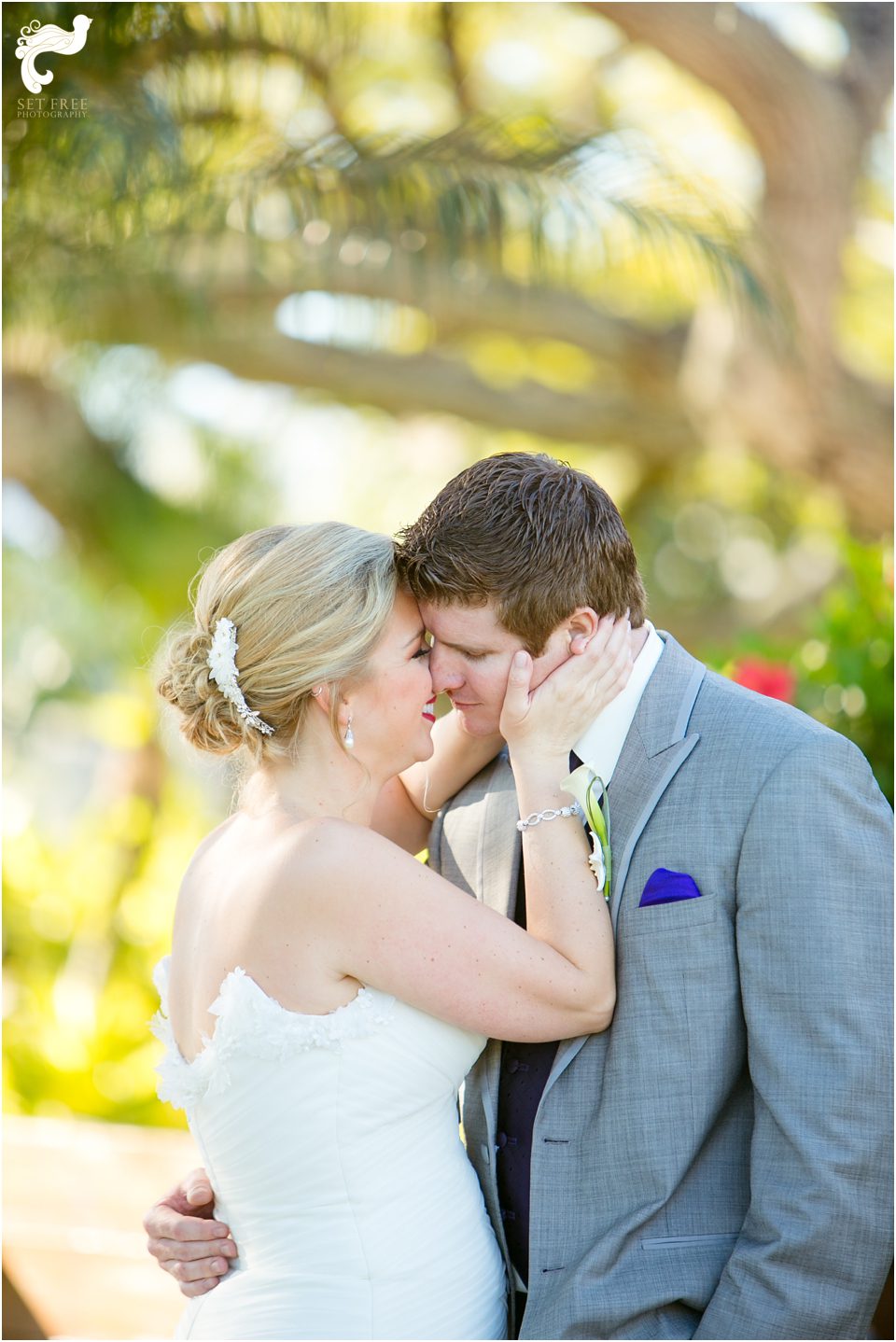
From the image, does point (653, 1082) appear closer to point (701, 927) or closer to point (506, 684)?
point (701, 927)

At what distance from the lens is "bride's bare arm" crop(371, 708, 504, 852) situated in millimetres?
2812

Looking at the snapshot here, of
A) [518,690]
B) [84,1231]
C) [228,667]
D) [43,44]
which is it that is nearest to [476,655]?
[518,690]

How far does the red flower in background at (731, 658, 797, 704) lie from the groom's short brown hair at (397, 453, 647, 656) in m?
1.55

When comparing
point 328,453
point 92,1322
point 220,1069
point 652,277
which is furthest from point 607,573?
point 328,453

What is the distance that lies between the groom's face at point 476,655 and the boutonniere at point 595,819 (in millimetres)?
227

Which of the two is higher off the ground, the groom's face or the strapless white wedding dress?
the groom's face

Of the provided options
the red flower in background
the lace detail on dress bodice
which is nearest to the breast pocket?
the lace detail on dress bodice

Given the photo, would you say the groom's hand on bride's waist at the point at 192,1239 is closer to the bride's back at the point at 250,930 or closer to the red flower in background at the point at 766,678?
the bride's back at the point at 250,930

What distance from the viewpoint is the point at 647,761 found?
236 centimetres

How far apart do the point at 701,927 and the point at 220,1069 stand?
975mm

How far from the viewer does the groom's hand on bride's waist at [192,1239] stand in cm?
249

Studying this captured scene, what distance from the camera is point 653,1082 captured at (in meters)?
2.22

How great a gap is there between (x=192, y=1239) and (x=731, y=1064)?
122 centimetres

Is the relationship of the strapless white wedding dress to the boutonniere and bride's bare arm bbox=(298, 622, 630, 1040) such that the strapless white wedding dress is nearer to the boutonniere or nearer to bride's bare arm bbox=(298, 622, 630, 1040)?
bride's bare arm bbox=(298, 622, 630, 1040)
